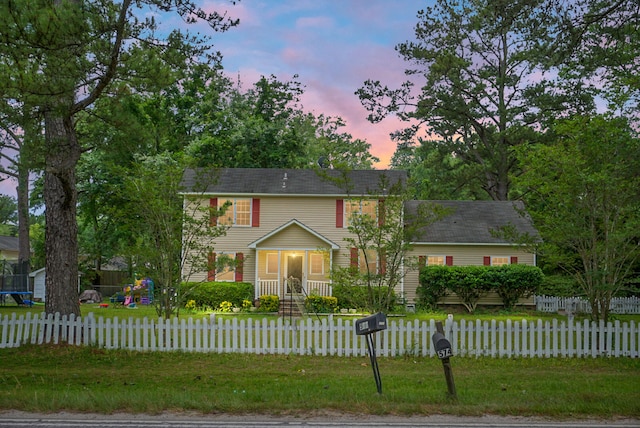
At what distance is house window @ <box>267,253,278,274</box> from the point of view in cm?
2892

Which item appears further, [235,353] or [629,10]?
[235,353]

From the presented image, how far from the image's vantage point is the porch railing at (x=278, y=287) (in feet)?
86.8

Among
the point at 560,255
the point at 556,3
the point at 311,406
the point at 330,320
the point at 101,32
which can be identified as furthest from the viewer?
the point at 560,255

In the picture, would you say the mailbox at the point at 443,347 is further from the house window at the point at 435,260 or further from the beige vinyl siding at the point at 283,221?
the house window at the point at 435,260

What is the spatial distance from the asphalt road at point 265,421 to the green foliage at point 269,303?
18376mm

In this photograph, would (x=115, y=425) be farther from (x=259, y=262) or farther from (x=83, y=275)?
(x=83, y=275)

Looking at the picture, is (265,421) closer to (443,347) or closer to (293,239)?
(443,347)

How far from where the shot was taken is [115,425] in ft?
22.3

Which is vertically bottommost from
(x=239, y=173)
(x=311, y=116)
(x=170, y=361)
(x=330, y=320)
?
(x=170, y=361)

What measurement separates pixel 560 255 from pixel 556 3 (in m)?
5.96

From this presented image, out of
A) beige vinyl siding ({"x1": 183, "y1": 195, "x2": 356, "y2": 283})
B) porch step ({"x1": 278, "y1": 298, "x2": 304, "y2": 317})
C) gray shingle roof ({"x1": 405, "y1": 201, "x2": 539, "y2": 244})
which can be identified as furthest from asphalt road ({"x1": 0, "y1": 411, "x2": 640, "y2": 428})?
beige vinyl siding ({"x1": 183, "y1": 195, "x2": 356, "y2": 283})

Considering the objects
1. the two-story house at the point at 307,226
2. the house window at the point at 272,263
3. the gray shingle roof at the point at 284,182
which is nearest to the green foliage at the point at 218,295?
the two-story house at the point at 307,226

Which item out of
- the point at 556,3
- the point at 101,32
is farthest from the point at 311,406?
the point at 556,3

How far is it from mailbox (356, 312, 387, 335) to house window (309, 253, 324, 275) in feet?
67.0
